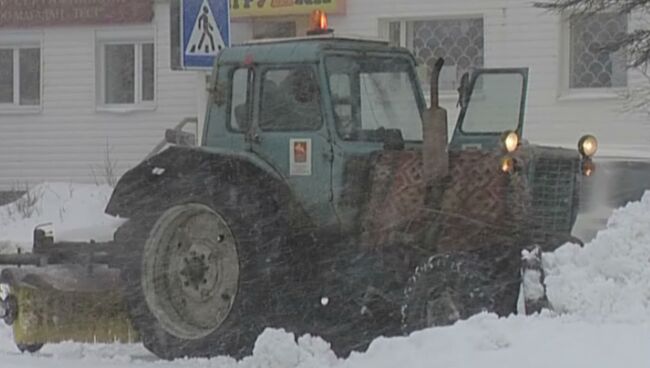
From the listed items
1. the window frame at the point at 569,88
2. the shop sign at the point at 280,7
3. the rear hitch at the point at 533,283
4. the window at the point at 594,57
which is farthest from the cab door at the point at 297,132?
the shop sign at the point at 280,7

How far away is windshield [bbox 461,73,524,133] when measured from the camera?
992 centimetres

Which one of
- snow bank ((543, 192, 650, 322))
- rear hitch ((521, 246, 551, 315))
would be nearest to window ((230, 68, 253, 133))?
rear hitch ((521, 246, 551, 315))

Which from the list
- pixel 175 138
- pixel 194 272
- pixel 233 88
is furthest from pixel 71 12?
pixel 194 272

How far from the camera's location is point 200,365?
952 cm

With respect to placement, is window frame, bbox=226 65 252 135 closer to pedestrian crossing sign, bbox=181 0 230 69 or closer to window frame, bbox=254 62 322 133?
window frame, bbox=254 62 322 133

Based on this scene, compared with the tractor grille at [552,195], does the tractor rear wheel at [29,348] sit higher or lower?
lower

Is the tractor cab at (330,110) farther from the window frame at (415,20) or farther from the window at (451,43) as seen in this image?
the window at (451,43)

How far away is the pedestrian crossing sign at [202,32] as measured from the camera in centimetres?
1170

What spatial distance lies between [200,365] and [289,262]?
93cm

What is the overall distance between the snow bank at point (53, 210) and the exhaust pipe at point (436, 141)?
7.97 meters

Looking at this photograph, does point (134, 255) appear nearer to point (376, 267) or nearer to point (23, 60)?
point (376, 267)

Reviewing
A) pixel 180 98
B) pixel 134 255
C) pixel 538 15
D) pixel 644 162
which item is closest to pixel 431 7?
pixel 538 15

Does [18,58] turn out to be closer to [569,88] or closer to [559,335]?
[569,88]

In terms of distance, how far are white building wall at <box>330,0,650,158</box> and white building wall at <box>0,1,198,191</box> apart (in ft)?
15.5
